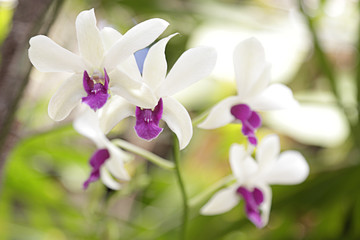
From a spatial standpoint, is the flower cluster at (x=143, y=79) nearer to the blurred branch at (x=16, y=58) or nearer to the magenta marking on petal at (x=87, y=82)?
the magenta marking on petal at (x=87, y=82)

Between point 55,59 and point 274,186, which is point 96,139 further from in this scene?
point 274,186

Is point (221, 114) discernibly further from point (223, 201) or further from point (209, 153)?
point (209, 153)

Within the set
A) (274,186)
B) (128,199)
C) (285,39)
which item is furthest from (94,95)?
(128,199)

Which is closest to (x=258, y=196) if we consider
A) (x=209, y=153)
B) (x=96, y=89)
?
(x=96, y=89)

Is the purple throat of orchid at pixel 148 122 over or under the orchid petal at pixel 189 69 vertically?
under

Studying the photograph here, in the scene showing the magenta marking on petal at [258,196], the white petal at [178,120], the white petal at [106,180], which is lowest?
the magenta marking on petal at [258,196]

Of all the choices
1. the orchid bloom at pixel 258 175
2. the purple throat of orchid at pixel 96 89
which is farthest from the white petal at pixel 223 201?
the purple throat of orchid at pixel 96 89
